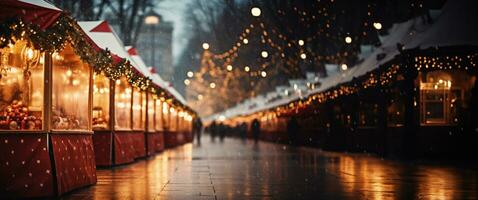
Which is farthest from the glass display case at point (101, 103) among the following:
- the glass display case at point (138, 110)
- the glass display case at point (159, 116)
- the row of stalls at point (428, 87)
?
the glass display case at point (159, 116)

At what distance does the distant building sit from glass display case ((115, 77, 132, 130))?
27.8m

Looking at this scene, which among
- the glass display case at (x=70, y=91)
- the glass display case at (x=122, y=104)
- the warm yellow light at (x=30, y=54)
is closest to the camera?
the warm yellow light at (x=30, y=54)

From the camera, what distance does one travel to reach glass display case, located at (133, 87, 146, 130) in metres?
27.8

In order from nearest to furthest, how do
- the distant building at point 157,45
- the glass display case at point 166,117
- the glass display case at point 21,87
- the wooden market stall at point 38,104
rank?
the wooden market stall at point 38,104 → the glass display case at point 21,87 → the glass display case at point 166,117 → the distant building at point 157,45

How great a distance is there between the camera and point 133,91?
90.6ft

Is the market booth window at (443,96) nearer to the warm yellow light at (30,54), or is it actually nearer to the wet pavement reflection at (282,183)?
the wet pavement reflection at (282,183)

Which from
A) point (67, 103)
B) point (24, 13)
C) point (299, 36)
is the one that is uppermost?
point (299, 36)

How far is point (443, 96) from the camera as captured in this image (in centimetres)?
2675

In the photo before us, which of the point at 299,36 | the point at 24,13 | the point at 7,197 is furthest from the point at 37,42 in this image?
the point at 299,36

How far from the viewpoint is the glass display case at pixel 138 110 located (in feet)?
91.4

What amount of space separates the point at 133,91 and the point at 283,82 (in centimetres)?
5984

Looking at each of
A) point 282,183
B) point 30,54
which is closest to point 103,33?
point 282,183

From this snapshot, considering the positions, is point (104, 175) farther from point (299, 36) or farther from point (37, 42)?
point (299, 36)

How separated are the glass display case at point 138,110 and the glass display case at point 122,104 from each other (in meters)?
0.62
